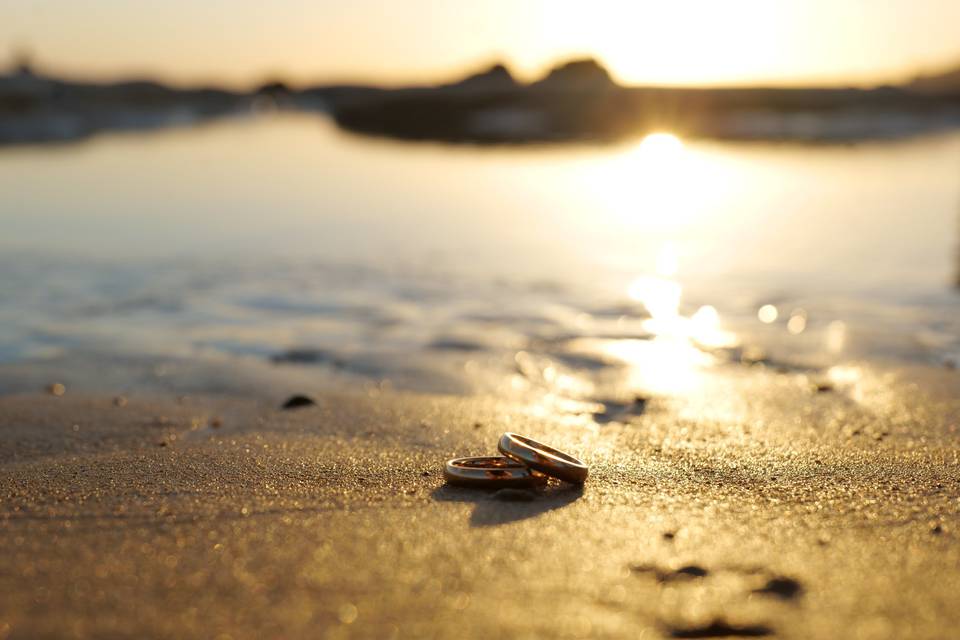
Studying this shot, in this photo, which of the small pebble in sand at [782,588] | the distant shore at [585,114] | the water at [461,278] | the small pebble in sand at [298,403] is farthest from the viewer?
the distant shore at [585,114]

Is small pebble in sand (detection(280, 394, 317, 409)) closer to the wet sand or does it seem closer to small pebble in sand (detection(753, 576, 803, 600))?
the wet sand

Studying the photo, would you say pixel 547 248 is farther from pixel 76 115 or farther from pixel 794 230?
pixel 76 115

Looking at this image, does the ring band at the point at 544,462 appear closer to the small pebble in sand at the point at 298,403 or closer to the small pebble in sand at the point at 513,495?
the small pebble in sand at the point at 513,495

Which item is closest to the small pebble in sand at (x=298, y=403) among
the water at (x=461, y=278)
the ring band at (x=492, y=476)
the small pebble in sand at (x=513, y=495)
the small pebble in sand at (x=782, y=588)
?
the water at (x=461, y=278)

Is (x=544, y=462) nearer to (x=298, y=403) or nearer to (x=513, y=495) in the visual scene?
(x=513, y=495)

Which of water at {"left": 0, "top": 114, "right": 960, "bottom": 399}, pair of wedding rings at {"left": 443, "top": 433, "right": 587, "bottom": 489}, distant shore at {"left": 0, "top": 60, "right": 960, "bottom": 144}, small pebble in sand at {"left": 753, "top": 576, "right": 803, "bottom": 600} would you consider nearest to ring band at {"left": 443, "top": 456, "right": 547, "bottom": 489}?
pair of wedding rings at {"left": 443, "top": 433, "right": 587, "bottom": 489}

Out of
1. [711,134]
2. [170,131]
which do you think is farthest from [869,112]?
[170,131]
